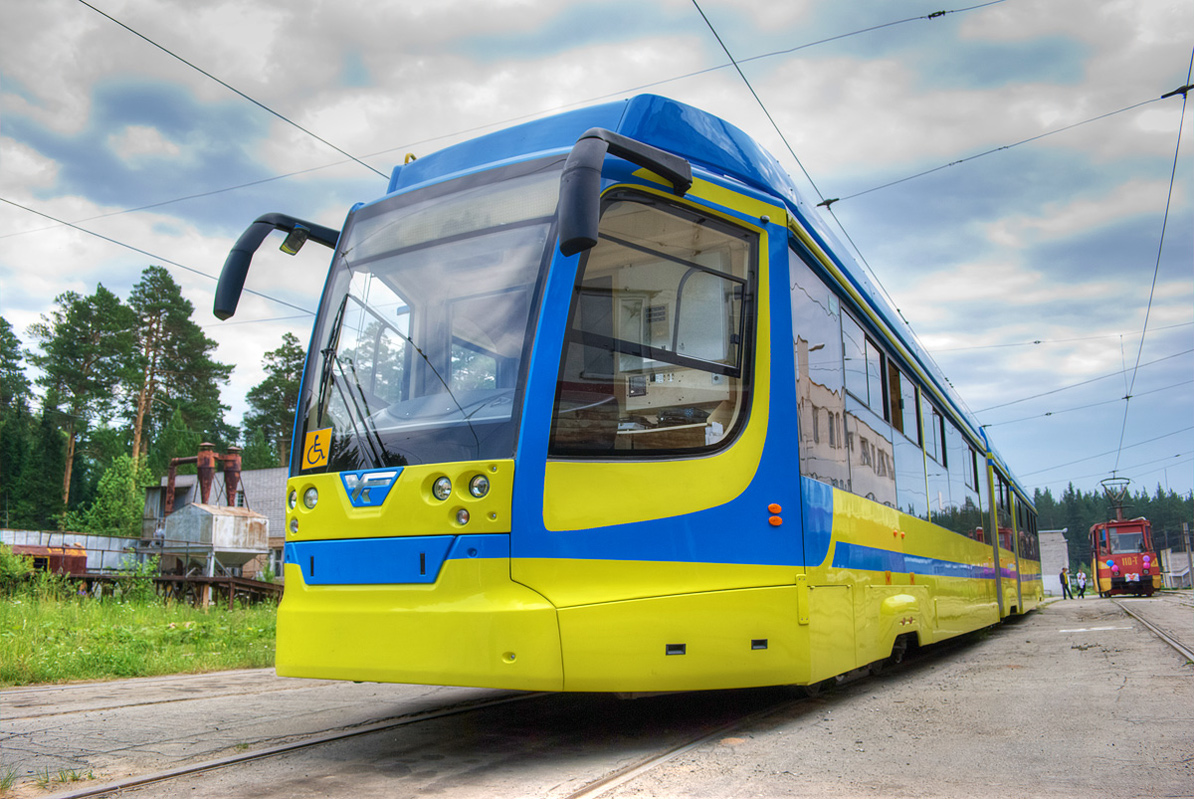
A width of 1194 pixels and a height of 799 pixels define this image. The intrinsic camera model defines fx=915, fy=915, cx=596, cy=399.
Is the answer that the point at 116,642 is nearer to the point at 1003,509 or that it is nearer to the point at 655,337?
the point at 655,337

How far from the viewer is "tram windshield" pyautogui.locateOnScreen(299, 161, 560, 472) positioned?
455 cm

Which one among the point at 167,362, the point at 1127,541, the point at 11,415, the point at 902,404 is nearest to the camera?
the point at 902,404

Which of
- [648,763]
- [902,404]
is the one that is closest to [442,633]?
[648,763]

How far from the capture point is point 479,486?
4.32m

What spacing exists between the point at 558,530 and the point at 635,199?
182 centimetres

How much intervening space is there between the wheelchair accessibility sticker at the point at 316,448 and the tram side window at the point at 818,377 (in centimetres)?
269

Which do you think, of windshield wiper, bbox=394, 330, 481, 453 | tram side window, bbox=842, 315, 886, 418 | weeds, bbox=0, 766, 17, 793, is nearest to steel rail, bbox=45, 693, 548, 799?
weeds, bbox=0, 766, 17, 793

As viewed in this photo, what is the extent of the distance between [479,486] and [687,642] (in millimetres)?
1315

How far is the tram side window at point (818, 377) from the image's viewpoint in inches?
219

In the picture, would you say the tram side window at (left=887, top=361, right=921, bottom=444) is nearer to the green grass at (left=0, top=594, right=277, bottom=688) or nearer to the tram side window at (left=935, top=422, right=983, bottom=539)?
the tram side window at (left=935, top=422, right=983, bottom=539)

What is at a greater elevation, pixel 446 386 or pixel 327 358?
pixel 327 358

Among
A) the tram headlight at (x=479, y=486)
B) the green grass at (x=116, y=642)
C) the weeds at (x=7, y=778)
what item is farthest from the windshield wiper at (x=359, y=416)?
the green grass at (x=116, y=642)

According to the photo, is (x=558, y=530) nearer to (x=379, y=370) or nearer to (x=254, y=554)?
(x=379, y=370)

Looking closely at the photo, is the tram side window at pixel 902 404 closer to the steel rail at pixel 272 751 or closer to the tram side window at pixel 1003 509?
the steel rail at pixel 272 751
